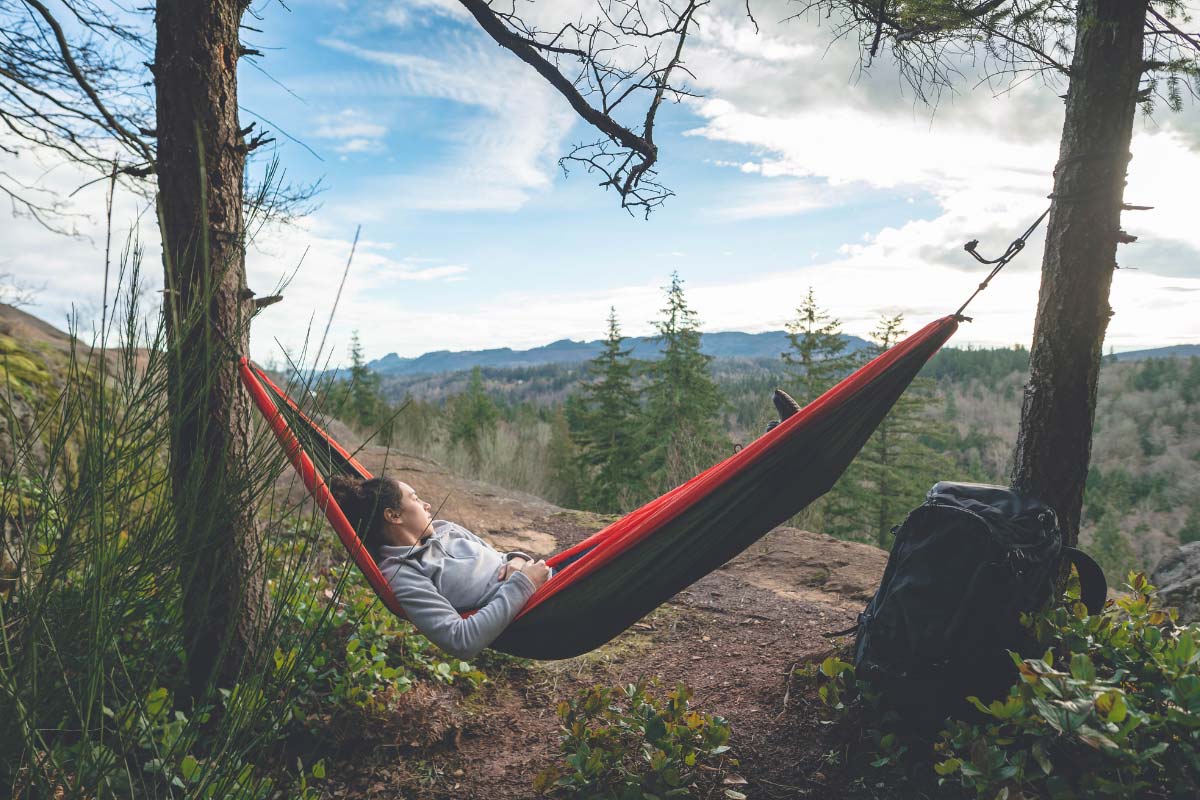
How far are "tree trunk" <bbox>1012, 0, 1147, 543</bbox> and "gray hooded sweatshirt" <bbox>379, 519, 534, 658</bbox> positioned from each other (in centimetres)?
165

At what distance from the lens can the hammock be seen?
6.24ft

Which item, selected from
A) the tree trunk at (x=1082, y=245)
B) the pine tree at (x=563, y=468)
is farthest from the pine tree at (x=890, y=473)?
the tree trunk at (x=1082, y=245)

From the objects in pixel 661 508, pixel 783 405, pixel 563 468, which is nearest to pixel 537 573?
pixel 661 508

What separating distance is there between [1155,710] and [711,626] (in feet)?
6.72

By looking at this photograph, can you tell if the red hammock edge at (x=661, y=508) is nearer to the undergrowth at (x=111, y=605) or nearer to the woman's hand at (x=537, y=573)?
the woman's hand at (x=537, y=573)

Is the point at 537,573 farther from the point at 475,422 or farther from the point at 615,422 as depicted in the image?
the point at 475,422

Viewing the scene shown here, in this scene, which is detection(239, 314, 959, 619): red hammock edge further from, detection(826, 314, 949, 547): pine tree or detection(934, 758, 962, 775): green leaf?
detection(826, 314, 949, 547): pine tree

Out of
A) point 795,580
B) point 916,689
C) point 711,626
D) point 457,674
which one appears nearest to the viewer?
point 916,689

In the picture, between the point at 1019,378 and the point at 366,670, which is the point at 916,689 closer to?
the point at 366,670

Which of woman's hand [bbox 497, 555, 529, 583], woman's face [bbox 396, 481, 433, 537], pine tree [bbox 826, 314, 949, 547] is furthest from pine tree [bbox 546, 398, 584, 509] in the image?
woman's face [bbox 396, 481, 433, 537]

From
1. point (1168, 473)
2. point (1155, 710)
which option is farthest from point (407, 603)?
point (1168, 473)

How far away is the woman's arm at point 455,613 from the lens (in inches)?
72.9

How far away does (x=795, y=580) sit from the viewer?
4.23m

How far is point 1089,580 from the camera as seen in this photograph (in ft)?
6.46
